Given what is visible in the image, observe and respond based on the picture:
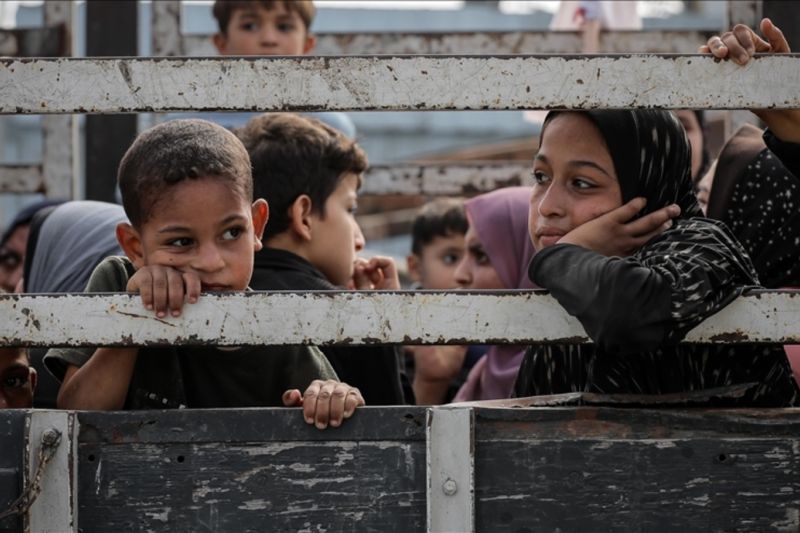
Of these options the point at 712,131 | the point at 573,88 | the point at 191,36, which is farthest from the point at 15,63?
the point at 712,131

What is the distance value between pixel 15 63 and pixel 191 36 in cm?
237

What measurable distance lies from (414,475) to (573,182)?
71 cm

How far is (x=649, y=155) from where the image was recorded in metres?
2.46

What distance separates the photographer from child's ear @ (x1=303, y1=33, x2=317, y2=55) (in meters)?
4.75

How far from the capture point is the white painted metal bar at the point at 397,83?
211cm

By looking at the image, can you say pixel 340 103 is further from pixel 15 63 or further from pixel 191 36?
pixel 191 36

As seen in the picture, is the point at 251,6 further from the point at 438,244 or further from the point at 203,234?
the point at 203,234

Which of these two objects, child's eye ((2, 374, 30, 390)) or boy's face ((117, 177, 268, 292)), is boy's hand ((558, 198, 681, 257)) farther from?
child's eye ((2, 374, 30, 390))

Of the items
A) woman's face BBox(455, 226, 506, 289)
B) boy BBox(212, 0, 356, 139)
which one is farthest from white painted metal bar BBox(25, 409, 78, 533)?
boy BBox(212, 0, 356, 139)

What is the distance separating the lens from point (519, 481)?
6.61 ft

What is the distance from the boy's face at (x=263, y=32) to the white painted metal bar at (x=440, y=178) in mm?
635

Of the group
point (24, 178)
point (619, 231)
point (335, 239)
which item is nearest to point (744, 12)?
point (335, 239)

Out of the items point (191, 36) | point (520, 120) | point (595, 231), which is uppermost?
point (520, 120)

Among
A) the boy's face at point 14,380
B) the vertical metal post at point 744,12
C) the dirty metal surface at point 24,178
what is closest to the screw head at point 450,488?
the boy's face at point 14,380
